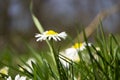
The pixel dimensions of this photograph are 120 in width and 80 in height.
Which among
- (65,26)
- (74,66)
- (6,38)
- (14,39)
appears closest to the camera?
(74,66)

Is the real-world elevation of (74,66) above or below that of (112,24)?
below

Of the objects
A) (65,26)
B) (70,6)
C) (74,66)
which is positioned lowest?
(74,66)

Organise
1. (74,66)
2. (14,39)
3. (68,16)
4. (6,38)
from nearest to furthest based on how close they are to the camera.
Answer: (74,66) → (14,39) → (6,38) → (68,16)

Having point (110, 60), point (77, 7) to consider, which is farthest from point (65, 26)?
point (110, 60)

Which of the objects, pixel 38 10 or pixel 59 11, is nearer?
pixel 38 10

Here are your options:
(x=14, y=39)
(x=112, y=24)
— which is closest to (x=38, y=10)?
(x=14, y=39)

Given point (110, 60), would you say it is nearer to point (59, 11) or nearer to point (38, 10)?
point (38, 10)

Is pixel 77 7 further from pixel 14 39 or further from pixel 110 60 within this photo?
pixel 110 60

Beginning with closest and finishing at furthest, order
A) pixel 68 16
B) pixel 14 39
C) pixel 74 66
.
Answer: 1. pixel 74 66
2. pixel 14 39
3. pixel 68 16

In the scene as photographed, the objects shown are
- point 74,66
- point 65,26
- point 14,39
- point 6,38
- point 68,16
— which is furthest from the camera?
point 68,16
